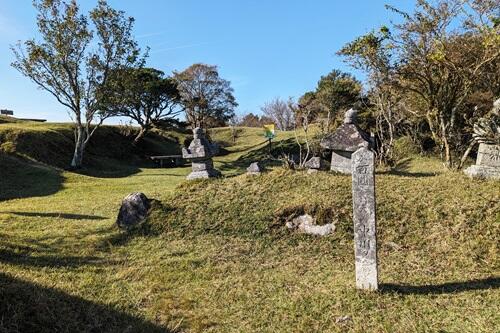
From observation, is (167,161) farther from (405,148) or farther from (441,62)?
(441,62)

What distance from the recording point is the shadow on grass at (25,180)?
45.9 ft

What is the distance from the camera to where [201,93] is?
43156 mm

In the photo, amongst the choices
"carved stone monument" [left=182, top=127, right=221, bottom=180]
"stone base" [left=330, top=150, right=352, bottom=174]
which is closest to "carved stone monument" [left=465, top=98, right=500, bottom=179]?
"stone base" [left=330, top=150, right=352, bottom=174]

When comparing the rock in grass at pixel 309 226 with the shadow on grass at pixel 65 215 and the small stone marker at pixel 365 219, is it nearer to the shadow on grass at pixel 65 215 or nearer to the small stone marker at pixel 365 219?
the small stone marker at pixel 365 219

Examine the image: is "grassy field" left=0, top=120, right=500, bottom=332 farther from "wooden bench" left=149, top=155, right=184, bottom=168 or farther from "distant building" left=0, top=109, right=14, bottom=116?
"distant building" left=0, top=109, right=14, bottom=116

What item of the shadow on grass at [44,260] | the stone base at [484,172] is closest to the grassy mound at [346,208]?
the stone base at [484,172]

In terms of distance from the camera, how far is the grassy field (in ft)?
15.1

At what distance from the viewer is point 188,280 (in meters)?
6.00

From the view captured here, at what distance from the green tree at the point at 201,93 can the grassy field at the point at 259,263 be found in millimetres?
32995

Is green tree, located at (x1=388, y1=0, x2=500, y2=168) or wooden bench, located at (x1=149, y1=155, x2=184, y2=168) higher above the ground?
green tree, located at (x1=388, y1=0, x2=500, y2=168)

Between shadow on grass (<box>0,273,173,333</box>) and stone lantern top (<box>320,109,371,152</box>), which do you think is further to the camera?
stone lantern top (<box>320,109,371,152</box>)

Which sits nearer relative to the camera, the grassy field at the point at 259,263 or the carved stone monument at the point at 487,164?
the grassy field at the point at 259,263

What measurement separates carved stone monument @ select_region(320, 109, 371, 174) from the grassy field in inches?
40.0

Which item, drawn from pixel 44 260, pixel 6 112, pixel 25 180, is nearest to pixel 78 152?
pixel 25 180
